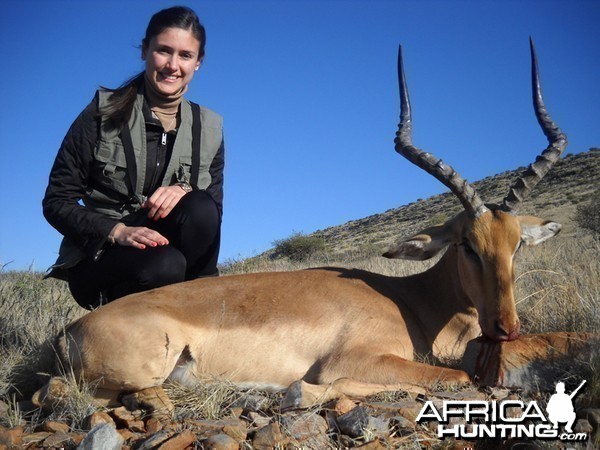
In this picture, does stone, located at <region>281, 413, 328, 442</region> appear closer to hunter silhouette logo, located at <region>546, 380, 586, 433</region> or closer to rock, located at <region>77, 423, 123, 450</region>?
rock, located at <region>77, 423, 123, 450</region>

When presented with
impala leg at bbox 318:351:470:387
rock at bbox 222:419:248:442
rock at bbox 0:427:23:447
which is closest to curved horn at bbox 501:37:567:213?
impala leg at bbox 318:351:470:387

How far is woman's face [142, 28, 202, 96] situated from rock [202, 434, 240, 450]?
3.50 metres

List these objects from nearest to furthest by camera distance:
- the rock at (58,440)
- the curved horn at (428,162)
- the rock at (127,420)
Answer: the rock at (58,440) → the rock at (127,420) → the curved horn at (428,162)

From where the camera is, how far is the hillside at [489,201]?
28797mm

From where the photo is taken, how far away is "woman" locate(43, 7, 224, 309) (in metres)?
5.02

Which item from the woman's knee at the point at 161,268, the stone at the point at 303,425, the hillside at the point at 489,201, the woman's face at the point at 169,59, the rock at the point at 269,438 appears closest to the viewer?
the rock at the point at 269,438

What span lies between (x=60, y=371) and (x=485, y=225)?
11.2 ft

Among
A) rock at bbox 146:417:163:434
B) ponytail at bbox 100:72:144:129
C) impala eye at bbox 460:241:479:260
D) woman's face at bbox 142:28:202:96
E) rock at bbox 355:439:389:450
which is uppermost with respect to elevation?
woman's face at bbox 142:28:202:96

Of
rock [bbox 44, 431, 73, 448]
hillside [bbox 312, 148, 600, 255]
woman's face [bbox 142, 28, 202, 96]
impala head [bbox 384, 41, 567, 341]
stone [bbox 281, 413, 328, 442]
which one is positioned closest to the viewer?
stone [bbox 281, 413, 328, 442]

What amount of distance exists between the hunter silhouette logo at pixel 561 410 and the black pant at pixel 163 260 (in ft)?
10.7

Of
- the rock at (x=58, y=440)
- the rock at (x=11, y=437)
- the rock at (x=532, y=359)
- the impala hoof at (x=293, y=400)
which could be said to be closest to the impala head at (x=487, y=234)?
the rock at (x=532, y=359)

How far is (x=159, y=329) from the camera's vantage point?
13.3ft

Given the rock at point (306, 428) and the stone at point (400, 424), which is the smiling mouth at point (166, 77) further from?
the stone at point (400, 424)

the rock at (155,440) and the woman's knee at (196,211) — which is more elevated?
the woman's knee at (196,211)
